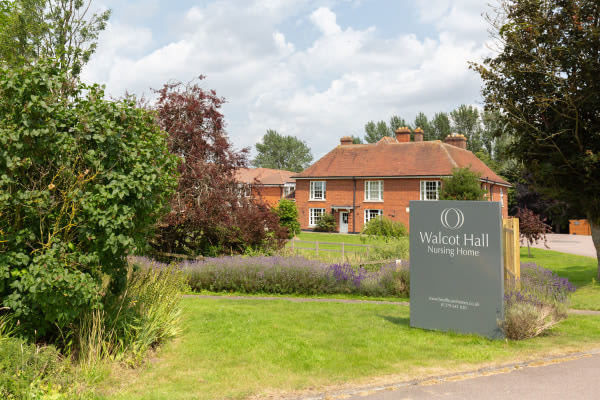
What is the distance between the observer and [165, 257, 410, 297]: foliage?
12.4 meters

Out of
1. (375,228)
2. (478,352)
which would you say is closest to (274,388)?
(478,352)

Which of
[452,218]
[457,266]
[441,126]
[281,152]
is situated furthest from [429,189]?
[281,152]

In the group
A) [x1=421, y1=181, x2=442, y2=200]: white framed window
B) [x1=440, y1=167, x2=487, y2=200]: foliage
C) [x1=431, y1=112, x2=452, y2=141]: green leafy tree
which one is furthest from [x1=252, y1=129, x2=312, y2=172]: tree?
[x1=440, y1=167, x2=487, y2=200]: foliage

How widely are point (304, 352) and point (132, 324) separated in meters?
2.39

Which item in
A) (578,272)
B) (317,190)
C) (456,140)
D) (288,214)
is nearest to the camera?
(578,272)

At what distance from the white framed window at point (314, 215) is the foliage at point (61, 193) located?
37.3 meters

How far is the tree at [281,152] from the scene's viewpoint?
343 ft

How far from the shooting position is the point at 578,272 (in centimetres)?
1708

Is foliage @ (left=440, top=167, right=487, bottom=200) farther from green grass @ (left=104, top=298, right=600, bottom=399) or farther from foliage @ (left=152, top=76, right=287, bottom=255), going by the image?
green grass @ (left=104, top=298, right=600, bottom=399)

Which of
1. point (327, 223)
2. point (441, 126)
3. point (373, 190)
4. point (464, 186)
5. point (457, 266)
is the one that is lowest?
point (457, 266)

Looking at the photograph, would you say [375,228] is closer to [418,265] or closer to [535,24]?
[535,24]

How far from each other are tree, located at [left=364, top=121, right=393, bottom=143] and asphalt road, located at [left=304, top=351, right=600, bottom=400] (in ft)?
265

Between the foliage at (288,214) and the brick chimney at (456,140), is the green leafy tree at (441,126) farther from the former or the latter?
the foliage at (288,214)

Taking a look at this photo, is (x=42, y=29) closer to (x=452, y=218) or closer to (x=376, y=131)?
(x=452, y=218)
